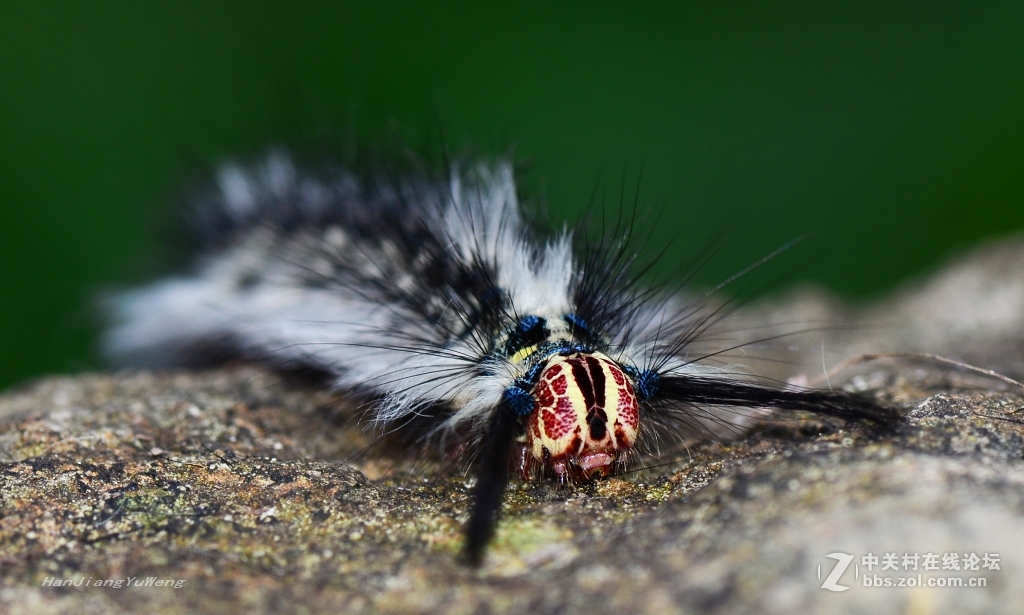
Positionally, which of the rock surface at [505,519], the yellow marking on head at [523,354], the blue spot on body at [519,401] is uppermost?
the yellow marking on head at [523,354]

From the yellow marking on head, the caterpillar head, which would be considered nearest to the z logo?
the caterpillar head

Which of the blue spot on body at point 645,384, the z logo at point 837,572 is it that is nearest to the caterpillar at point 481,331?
the blue spot on body at point 645,384

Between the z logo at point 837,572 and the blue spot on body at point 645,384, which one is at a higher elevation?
the blue spot on body at point 645,384

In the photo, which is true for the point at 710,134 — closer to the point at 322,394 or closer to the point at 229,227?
the point at 229,227

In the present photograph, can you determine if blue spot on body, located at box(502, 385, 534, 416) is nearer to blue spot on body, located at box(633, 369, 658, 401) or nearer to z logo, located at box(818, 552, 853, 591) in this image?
blue spot on body, located at box(633, 369, 658, 401)

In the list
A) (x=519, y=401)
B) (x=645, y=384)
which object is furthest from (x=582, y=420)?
(x=645, y=384)

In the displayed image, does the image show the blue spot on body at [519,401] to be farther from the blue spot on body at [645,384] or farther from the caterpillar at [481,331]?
Result: the blue spot on body at [645,384]

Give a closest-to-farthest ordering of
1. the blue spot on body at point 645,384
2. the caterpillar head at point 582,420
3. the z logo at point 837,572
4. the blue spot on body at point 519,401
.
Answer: the z logo at point 837,572
the caterpillar head at point 582,420
the blue spot on body at point 519,401
the blue spot on body at point 645,384

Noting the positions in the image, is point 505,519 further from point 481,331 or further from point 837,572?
point 837,572
